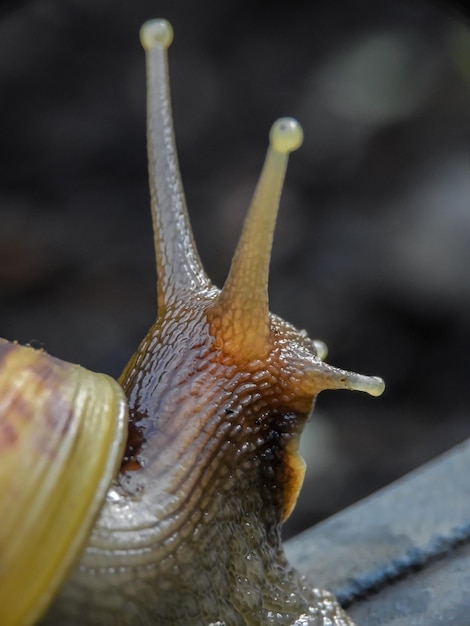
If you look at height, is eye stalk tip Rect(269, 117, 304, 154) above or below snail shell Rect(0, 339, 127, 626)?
above

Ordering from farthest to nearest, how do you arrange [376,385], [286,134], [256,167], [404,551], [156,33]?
[256,167], [156,33], [404,551], [376,385], [286,134]

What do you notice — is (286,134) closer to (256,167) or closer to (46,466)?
(46,466)

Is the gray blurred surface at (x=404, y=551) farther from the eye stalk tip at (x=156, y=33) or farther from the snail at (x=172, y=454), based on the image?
the eye stalk tip at (x=156, y=33)

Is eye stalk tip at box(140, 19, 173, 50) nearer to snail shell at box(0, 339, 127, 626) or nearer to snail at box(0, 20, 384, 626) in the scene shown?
snail at box(0, 20, 384, 626)

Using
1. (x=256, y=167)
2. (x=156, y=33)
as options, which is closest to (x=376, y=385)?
(x=156, y=33)

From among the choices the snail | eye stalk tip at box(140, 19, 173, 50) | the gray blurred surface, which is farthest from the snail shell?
eye stalk tip at box(140, 19, 173, 50)

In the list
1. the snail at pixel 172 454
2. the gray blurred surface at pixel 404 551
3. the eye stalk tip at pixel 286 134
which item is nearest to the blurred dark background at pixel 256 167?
the gray blurred surface at pixel 404 551
